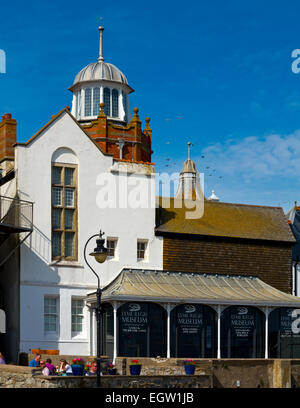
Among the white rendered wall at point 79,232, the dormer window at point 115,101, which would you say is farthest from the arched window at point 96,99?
the white rendered wall at point 79,232

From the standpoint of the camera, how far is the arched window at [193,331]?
42.3m

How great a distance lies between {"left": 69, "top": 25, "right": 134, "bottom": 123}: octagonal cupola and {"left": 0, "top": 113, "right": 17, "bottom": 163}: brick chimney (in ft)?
39.9

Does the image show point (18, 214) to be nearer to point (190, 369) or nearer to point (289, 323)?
point (190, 369)

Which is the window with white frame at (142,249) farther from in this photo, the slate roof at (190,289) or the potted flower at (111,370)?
the potted flower at (111,370)

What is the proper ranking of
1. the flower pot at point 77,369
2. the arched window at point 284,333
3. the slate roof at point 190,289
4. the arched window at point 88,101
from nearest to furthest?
the flower pot at point 77,369
the slate roof at point 190,289
the arched window at point 284,333
the arched window at point 88,101

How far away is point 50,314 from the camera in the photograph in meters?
42.1

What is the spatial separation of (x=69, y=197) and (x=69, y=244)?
2.18 meters

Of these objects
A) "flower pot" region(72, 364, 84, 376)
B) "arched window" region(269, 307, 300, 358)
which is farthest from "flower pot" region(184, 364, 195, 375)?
"arched window" region(269, 307, 300, 358)

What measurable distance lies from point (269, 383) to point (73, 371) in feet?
37.0

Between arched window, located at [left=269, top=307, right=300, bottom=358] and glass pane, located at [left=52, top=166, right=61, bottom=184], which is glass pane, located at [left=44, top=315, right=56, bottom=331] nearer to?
glass pane, located at [left=52, top=166, right=61, bottom=184]

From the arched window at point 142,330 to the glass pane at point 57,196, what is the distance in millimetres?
5739

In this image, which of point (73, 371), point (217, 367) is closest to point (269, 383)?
point (217, 367)

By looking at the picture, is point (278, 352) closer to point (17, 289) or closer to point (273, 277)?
point (273, 277)

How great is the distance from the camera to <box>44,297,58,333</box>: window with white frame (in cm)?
4197
